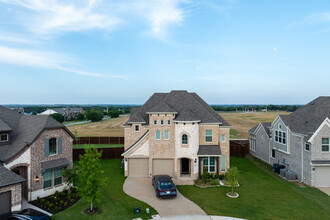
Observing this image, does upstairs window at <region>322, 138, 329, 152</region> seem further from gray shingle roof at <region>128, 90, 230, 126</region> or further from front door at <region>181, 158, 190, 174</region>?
front door at <region>181, 158, 190, 174</region>

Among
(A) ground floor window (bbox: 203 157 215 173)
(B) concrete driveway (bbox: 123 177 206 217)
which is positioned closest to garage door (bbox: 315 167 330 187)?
(A) ground floor window (bbox: 203 157 215 173)

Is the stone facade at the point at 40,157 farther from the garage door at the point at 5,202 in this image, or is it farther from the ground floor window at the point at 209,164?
the ground floor window at the point at 209,164

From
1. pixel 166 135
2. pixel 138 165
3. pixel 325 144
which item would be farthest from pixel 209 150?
pixel 325 144

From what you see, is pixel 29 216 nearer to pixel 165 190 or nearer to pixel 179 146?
pixel 165 190

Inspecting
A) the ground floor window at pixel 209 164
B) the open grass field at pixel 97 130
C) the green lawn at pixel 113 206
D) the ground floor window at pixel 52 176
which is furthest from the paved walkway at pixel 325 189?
the open grass field at pixel 97 130

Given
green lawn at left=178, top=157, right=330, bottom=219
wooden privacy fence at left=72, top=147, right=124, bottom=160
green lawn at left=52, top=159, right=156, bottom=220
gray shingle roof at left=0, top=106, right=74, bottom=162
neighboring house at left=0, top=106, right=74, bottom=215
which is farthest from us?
wooden privacy fence at left=72, top=147, right=124, bottom=160

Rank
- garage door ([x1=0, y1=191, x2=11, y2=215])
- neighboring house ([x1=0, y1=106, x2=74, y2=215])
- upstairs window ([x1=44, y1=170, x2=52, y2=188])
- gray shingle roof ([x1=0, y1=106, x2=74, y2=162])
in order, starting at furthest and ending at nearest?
upstairs window ([x1=44, y1=170, x2=52, y2=188])
gray shingle roof ([x1=0, y1=106, x2=74, y2=162])
neighboring house ([x1=0, y1=106, x2=74, y2=215])
garage door ([x1=0, y1=191, x2=11, y2=215])

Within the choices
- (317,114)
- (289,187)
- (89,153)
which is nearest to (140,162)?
(89,153)
